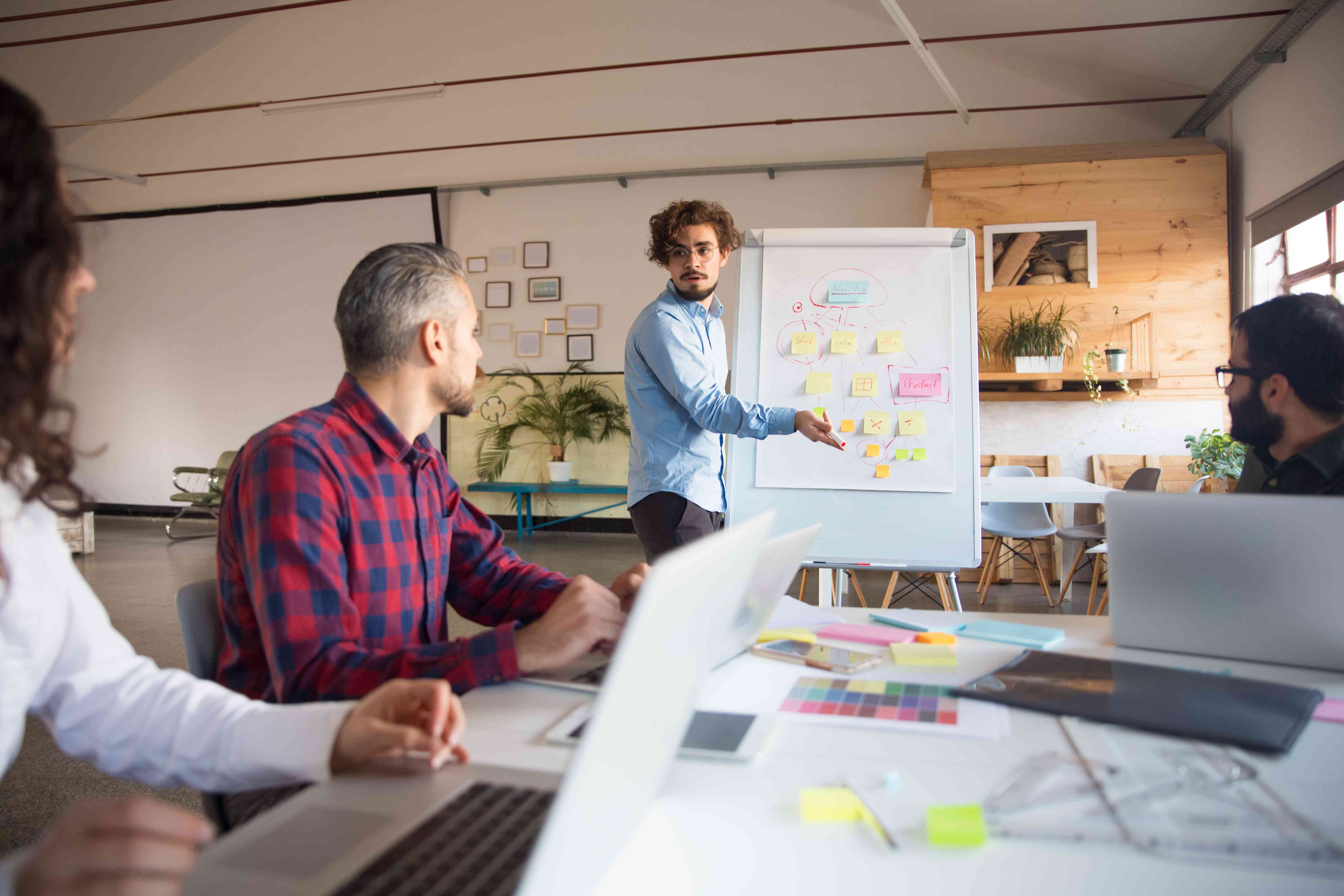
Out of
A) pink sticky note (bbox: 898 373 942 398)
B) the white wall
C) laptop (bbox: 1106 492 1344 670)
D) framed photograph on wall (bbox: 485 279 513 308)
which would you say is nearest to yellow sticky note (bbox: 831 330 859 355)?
pink sticky note (bbox: 898 373 942 398)

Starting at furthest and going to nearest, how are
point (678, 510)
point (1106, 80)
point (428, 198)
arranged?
point (428, 198) < point (1106, 80) < point (678, 510)

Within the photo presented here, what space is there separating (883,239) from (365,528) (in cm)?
225

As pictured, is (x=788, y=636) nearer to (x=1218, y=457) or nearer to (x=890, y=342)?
(x=890, y=342)

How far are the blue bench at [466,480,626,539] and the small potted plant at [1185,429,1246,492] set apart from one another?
4.23m

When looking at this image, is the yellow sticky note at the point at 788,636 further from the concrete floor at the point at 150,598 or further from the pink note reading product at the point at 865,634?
the concrete floor at the point at 150,598

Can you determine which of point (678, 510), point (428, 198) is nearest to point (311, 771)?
point (678, 510)

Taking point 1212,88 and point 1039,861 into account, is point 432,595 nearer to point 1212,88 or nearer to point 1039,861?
point 1039,861

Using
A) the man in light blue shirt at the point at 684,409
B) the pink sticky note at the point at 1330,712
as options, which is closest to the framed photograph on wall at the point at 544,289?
the man in light blue shirt at the point at 684,409

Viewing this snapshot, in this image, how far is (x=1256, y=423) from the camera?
1616mm

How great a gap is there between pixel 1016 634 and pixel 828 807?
2.46ft

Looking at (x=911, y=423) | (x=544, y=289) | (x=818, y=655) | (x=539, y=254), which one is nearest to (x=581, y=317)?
(x=544, y=289)

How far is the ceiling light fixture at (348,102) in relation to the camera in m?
6.86

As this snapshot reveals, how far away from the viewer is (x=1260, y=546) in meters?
1.15

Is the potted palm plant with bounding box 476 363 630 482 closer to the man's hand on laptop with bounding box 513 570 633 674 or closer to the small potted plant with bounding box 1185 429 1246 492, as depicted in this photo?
the small potted plant with bounding box 1185 429 1246 492
